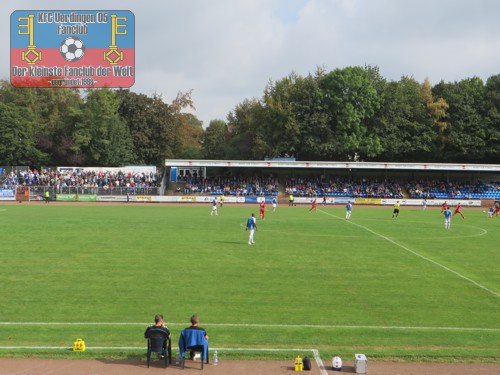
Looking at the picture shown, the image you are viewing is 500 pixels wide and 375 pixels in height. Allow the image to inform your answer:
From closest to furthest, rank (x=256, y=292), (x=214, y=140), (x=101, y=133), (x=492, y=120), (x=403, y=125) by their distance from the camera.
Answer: (x=256, y=292) → (x=492, y=120) → (x=403, y=125) → (x=101, y=133) → (x=214, y=140)

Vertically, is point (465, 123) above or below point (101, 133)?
above

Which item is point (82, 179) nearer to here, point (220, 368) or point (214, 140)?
point (214, 140)

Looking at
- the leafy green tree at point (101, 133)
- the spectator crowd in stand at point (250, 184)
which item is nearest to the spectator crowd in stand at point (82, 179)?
the spectator crowd in stand at point (250, 184)

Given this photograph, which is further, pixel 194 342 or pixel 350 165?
pixel 350 165

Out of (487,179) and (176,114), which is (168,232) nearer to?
(487,179)

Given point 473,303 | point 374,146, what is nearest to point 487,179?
point 374,146

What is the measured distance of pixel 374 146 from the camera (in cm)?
7388

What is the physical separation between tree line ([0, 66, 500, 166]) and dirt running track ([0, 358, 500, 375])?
64.4 metres

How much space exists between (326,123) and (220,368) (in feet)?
220

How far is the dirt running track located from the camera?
10109 mm

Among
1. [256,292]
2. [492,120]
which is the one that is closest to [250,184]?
[492,120]

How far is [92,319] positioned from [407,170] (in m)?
65.4

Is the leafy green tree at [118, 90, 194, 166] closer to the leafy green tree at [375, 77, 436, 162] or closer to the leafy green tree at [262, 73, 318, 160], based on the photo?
the leafy green tree at [262, 73, 318, 160]

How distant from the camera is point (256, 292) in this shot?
53.6ft
